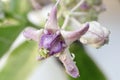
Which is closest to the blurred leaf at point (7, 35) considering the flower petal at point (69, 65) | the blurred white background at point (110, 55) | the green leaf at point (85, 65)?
the green leaf at point (85, 65)

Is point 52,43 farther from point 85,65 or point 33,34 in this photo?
point 85,65

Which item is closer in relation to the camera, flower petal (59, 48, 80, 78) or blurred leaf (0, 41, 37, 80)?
flower petal (59, 48, 80, 78)

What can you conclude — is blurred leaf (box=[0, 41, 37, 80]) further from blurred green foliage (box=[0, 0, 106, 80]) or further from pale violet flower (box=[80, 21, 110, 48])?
pale violet flower (box=[80, 21, 110, 48])

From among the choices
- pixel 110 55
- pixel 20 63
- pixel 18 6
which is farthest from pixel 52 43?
pixel 110 55

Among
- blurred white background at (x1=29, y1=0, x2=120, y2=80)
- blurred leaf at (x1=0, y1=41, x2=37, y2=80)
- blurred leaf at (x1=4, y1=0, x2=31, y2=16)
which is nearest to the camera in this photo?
blurred leaf at (x1=0, y1=41, x2=37, y2=80)

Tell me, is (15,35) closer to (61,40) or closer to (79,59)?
(79,59)

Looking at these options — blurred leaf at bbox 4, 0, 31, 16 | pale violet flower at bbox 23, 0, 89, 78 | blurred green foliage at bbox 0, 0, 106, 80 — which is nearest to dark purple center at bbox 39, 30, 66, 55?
pale violet flower at bbox 23, 0, 89, 78
